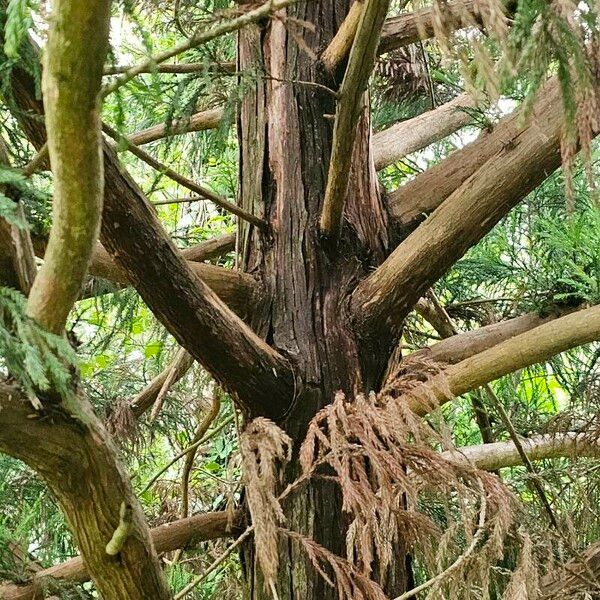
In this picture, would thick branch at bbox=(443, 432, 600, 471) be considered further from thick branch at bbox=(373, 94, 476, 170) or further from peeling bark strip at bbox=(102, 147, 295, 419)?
thick branch at bbox=(373, 94, 476, 170)

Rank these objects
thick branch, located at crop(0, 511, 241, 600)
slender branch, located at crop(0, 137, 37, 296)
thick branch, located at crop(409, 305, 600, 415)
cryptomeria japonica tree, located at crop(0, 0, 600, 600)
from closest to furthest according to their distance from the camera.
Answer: cryptomeria japonica tree, located at crop(0, 0, 600, 600) → slender branch, located at crop(0, 137, 37, 296) → thick branch, located at crop(409, 305, 600, 415) → thick branch, located at crop(0, 511, 241, 600)

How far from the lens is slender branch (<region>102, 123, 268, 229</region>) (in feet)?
3.24

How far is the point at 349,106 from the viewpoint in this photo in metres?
1.27

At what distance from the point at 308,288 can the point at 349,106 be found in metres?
0.49

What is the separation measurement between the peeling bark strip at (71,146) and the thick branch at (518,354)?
726mm

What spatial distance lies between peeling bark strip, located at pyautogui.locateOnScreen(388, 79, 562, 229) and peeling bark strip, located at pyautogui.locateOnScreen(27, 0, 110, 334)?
2.58 feet

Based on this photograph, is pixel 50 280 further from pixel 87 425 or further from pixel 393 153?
pixel 393 153

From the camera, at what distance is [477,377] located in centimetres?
148

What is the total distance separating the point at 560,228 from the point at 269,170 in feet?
2.19

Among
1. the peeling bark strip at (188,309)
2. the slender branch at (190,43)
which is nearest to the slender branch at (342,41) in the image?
the peeling bark strip at (188,309)

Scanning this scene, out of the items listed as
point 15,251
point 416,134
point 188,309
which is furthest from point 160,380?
point 15,251

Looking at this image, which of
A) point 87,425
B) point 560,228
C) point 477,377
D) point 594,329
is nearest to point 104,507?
point 87,425

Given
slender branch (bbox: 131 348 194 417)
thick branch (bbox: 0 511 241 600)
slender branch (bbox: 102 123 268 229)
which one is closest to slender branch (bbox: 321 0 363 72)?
slender branch (bbox: 102 123 268 229)

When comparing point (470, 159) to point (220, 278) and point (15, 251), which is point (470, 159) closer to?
point (220, 278)
